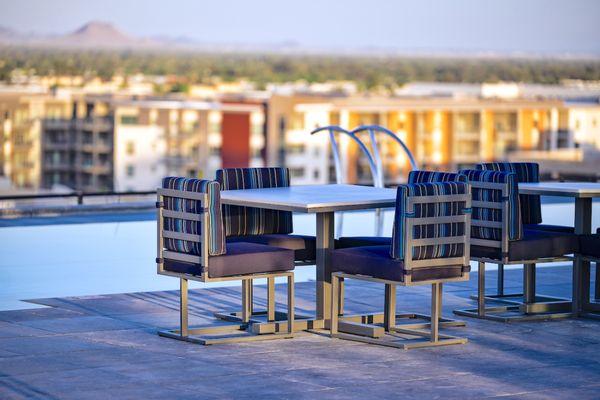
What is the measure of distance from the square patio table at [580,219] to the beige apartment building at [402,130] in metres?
50.4

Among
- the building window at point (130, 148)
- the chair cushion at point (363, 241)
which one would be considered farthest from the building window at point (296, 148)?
the chair cushion at point (363, 241)

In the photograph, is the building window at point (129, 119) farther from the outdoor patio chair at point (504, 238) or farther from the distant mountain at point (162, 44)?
the outdoor patio chair at point (504, 238)

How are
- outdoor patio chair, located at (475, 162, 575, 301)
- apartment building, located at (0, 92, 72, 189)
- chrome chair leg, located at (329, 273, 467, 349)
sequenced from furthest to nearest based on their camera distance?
apartment building, located at (0, 92, 72, 189) < outdoor patio chair, located at (475, 162, 575, 301) < chrome chair leg, located at (329, 273, 467, 349)

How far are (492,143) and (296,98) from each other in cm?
964

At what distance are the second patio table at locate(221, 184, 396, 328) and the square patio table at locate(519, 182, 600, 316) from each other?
0.75 m

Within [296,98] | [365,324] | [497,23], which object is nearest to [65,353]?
[365,324]

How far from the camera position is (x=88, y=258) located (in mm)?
8203

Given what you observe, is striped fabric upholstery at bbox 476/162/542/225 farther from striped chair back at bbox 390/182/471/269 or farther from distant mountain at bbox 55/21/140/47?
distant mountain at bbox 55/21/140/47

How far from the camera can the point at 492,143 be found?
6172cm

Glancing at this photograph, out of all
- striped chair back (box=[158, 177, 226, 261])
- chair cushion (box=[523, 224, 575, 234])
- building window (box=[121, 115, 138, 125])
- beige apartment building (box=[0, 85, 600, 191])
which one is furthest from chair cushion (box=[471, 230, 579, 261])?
building window (box=[121, 115, 138, 125])

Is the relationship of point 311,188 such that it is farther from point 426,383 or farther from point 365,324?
point 426,383

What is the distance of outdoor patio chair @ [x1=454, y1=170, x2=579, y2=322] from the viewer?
5.71 meters

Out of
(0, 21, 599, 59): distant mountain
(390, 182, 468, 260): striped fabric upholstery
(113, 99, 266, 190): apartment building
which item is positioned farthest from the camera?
(113, 99, 266, 190): apartment building

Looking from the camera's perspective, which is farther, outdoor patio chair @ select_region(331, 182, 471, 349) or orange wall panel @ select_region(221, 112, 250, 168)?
orange wall panel @ select_region(221, 112, 250, 168)
